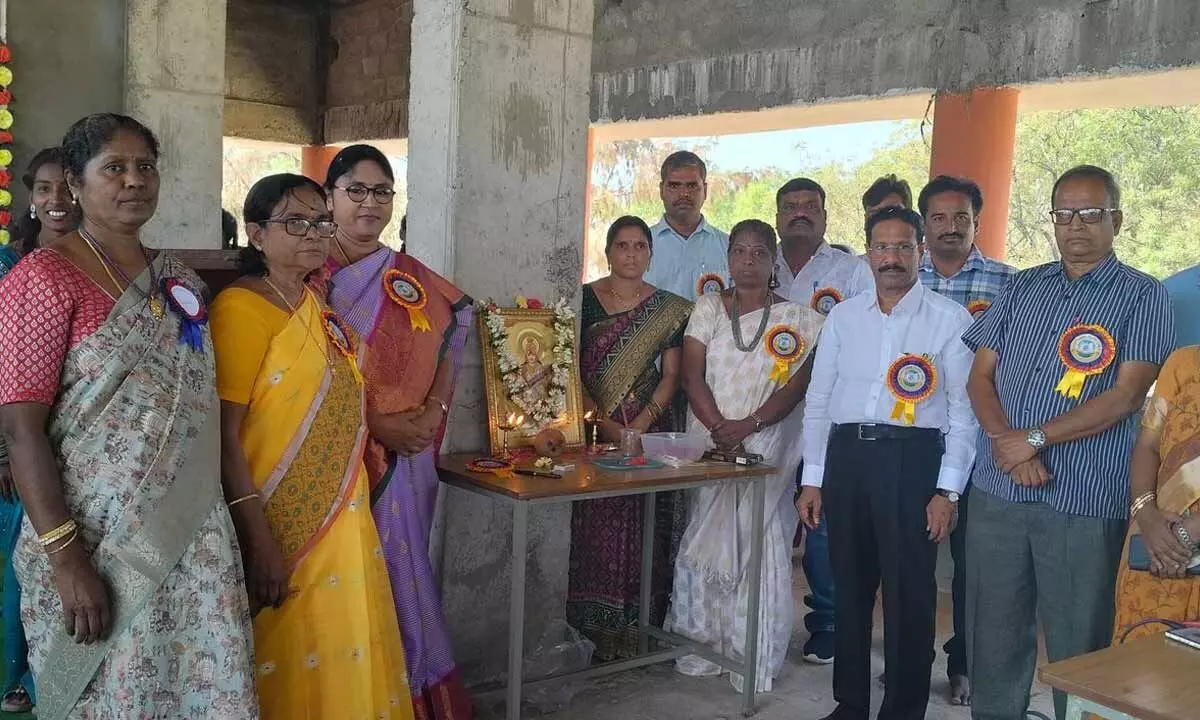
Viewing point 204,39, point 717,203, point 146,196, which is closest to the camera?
point 146,196

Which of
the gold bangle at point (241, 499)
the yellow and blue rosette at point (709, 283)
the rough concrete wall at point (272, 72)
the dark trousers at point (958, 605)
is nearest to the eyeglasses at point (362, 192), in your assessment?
the gold bangle at point (241, 499)

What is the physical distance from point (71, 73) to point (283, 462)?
14.8 ft

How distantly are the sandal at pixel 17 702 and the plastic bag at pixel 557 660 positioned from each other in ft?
5.51

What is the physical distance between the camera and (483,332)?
3.78 metres

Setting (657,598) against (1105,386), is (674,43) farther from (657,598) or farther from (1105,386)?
(1105,386)

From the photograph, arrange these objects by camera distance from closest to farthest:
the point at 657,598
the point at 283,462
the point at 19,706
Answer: the point at 283,462 < the point at 19,706 < the point at 657,598

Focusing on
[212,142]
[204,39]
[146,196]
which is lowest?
[146,196]

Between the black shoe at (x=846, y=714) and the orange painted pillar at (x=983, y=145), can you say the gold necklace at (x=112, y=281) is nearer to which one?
the black shoe at (x=846, y=714)

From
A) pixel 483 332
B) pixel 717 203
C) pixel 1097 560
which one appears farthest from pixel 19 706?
pixel 717 203

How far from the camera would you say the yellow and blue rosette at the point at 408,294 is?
3.28 m

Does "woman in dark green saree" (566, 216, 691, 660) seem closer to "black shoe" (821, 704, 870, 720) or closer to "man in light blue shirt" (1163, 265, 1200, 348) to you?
"black shoe" (821, 704, 870, 720)

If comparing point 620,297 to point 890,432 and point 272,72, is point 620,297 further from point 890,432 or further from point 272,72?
point 272,72

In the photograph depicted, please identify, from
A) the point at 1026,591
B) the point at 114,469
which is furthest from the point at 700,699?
the point at 114,469

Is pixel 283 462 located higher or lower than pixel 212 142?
lower
